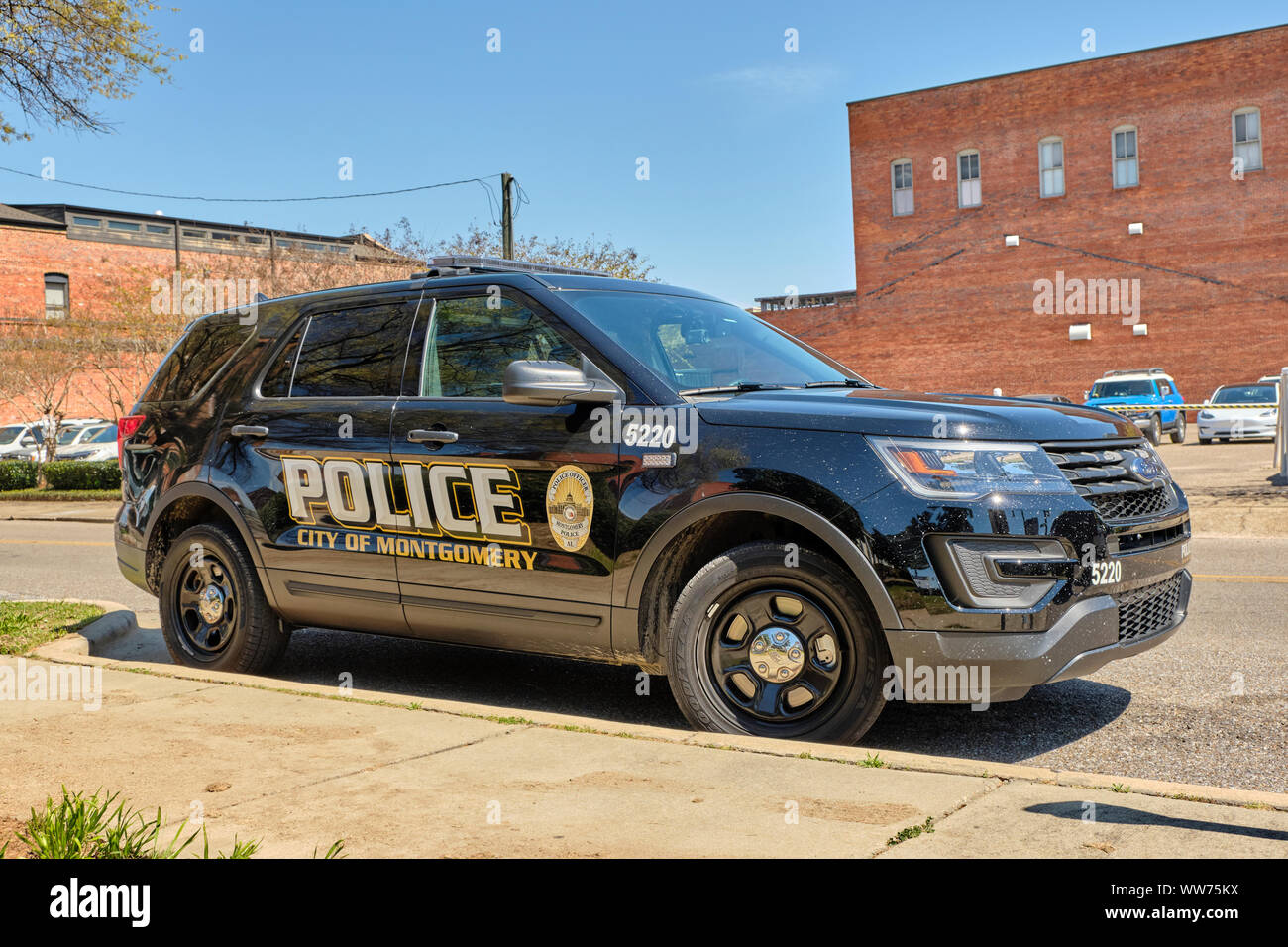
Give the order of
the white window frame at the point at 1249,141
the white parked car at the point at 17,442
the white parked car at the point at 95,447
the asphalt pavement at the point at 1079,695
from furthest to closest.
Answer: the white window frame at the point at 1249,141, the white parked car at the point at 17,442, the white parked car at the point at 95,447, the asphalt pavement at the point at 1079,695

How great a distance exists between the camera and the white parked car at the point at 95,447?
32.8m

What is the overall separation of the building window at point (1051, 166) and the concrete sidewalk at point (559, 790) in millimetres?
42973

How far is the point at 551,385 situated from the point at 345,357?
1669mm

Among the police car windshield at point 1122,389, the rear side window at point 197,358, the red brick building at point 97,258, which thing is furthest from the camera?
the red brick building at point 97,258

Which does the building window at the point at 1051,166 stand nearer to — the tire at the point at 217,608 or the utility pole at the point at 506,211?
the utility pole at the point at 506,211

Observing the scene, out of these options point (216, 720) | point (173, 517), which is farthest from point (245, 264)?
point (216, 720)

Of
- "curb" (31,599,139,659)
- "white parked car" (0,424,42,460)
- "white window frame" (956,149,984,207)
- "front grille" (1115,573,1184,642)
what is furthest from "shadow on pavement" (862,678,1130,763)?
"white window frame" (956,149,984,207)

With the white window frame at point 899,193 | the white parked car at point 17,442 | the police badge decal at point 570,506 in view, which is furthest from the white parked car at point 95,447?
the police badge decal at point 570,506

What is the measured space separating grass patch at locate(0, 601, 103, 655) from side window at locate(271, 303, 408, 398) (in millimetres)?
2044

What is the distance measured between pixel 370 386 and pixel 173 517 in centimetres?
168

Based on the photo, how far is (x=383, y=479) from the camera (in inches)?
223
